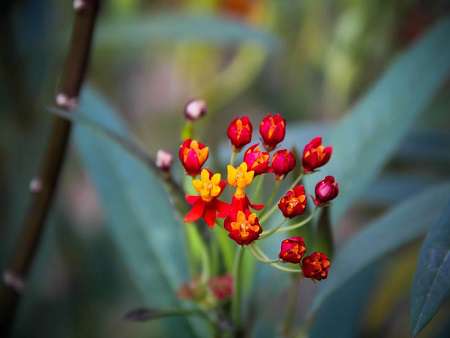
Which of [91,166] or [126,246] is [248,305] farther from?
[91,166]

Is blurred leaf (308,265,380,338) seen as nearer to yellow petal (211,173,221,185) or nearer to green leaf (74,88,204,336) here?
green leaf (74,88,204,336)

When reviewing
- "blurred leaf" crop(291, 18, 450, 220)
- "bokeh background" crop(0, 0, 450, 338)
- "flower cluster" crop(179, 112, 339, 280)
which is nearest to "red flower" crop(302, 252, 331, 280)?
"flower cluster" crop(179, 112, 339, 280)

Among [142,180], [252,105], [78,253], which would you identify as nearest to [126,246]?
[142,180]

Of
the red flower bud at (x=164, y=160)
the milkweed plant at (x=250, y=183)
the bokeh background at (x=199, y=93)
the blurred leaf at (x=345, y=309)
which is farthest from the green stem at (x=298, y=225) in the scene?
the bokeh background at (x=199, y=93)

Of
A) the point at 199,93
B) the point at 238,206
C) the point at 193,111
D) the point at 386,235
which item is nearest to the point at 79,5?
the point at 193,111

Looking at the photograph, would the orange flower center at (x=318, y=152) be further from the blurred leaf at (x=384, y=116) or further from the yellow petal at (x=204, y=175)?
the blurred leaf at (x=384, y=116)

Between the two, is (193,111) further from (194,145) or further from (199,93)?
(199,93)
